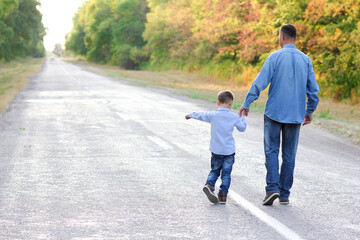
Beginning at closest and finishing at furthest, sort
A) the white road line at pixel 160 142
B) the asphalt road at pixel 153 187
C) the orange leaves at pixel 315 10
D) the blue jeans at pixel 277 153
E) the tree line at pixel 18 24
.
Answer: the asphalt road at pixel 153 187 → the blue jeans at pixel 277 153 → the white road line at pixel 160 142 → the orange leaves at pixel 315 10 → the tree line at pixel 18 24

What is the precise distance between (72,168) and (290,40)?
12.6ft

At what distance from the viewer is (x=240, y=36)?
30.2 meters

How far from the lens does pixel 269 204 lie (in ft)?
17.6

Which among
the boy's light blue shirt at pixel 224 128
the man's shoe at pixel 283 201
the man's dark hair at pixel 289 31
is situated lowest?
the man's shoe at pixel 283 201

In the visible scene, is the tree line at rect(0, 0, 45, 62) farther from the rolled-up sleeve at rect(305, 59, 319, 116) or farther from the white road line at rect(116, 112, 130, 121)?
the rolled-up sleeve at rect(305, 59, 319, 116)

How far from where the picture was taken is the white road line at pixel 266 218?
438cm

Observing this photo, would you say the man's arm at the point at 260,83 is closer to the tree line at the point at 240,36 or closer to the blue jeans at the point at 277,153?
the blue jeans at the point at 277,153

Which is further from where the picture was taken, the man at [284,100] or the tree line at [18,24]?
the tree line at [18,24]

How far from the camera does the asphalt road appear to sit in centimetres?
455

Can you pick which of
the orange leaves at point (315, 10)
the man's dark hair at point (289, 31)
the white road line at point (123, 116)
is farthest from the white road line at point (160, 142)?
the orange leaves at point (315, 10)

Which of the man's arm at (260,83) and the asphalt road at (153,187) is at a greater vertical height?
the man's arm at (260,83)

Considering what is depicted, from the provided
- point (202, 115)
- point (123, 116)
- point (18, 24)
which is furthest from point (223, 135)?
point (18, 24)

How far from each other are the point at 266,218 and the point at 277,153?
876 millimetres

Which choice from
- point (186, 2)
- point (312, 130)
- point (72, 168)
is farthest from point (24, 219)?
point (186, 2)
